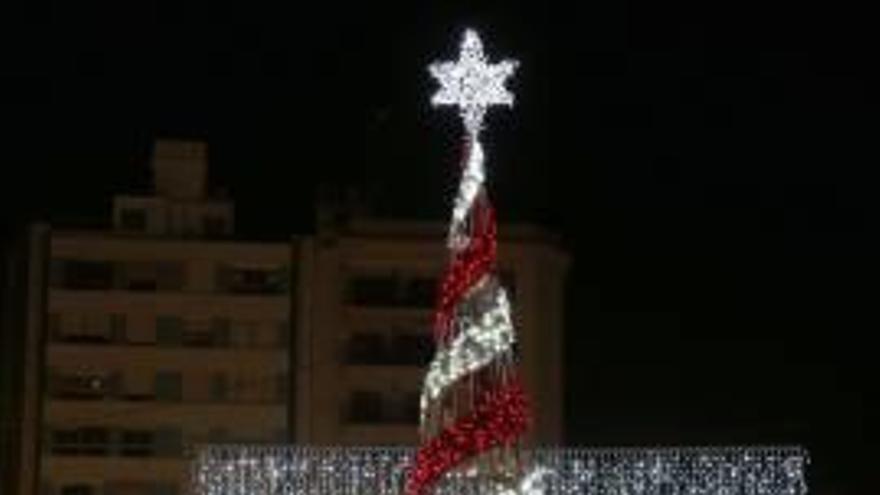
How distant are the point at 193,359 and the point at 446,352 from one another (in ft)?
87.2

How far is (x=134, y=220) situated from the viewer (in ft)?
169

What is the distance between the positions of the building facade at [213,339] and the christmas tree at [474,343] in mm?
24683

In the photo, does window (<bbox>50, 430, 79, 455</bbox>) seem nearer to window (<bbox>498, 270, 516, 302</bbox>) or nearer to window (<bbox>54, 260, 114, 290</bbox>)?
window (<bbox>54, 260, 114, 290</bbox>)

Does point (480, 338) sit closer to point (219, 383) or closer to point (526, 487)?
point (526, 487)

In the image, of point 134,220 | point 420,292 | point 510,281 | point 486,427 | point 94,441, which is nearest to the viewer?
point 486,427

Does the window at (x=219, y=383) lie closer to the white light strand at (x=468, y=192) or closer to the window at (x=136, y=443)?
the window at (x=136, y=443)

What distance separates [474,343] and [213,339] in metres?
26.9

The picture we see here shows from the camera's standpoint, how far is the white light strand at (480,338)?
2433 cm

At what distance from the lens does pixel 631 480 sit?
34.0 meters

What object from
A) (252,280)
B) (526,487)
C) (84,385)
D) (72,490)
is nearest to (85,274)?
(84,385)

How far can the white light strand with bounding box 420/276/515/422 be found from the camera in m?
24.3

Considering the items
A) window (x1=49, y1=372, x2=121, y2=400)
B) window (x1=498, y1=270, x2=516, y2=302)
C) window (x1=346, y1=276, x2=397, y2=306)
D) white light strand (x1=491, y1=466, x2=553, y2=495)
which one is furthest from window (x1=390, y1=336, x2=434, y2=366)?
white light strand (x1=491, y1=466, x2=553, y2=495)

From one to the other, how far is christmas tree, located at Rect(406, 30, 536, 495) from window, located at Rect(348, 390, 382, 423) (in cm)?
2512

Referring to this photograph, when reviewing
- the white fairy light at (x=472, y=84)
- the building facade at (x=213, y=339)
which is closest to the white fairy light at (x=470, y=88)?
the white fairy light at (x=472, y=84)
